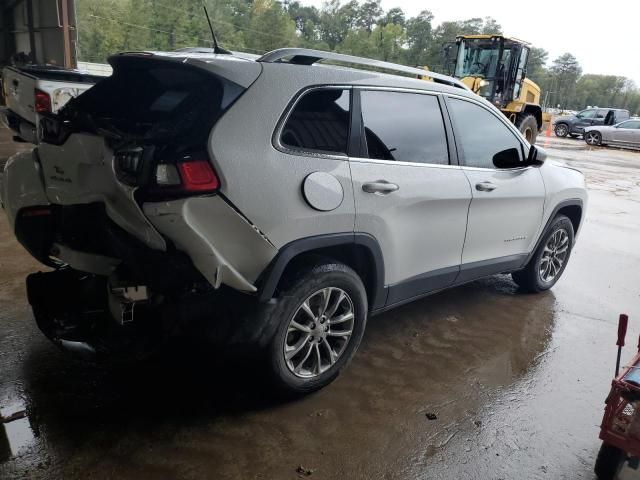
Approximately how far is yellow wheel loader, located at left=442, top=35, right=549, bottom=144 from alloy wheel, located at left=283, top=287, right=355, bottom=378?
12.8 meters

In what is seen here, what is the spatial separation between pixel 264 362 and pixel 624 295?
158 inches

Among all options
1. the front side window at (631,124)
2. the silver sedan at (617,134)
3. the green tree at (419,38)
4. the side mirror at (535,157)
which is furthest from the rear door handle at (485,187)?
the green tree at (419,38)

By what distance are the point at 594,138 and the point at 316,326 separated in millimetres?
25703

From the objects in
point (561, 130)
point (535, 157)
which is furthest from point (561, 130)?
point (535, 157)

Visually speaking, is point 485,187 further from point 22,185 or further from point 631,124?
point 631,124

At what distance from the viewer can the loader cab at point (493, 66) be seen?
14.4 m

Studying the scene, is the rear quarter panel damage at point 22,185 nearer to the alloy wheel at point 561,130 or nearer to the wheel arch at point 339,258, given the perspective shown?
the wheel arch at point 339,258

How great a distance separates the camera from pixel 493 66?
1461 centimetres

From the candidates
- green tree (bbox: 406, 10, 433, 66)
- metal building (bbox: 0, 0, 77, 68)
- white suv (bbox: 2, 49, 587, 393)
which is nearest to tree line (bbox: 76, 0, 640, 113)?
green tree (bbox: 406, 10, 433, 66)

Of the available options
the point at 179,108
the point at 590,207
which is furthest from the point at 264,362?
the point at 590,207

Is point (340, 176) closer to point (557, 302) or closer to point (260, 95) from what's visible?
point (260, 95)

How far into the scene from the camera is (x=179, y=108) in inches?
96.7

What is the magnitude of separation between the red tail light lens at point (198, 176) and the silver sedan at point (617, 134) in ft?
84.5

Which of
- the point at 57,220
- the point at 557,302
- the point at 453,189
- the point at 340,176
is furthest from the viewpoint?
the point at 557,302
